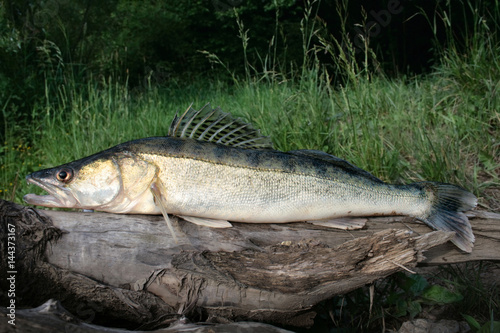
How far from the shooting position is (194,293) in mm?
2463

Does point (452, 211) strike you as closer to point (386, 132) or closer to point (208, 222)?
point (208, 222)

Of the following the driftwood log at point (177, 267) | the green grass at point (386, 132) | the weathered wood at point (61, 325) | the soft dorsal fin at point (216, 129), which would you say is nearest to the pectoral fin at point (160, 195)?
the driftwood log at point (177, 267)

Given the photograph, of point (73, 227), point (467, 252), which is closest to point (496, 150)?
point (467, 252)

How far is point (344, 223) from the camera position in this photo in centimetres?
268

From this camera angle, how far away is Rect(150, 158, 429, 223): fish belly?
2.54 metres

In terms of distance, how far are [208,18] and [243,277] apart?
14782 millimetres

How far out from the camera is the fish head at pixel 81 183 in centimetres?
246

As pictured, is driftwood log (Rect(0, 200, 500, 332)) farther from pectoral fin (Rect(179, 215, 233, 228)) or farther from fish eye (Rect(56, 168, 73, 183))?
fish eye (Rect(56, 168, 73, 183))

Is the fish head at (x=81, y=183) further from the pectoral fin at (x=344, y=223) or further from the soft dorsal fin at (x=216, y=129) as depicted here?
the pectoral fin at (x=344, y=223)

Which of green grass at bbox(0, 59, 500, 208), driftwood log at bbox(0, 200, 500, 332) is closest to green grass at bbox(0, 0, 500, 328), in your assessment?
green grass at bbox(0, 59, 500, 208)

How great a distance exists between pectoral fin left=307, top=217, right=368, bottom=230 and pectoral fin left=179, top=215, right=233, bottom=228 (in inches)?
22.6

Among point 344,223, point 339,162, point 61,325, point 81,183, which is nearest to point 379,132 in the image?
point 339,162

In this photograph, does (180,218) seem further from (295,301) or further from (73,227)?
(295,301)

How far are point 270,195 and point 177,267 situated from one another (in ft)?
2.28
